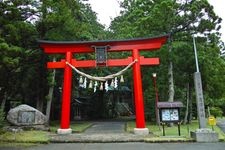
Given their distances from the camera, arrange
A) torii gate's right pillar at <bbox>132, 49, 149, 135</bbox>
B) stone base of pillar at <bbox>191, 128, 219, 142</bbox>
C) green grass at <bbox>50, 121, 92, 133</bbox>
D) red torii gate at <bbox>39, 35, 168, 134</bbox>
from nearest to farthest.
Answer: stone base of pillar at <bbox>191, 128, 219, 142</bbox>, torii gate's right pillar at <bbox>132, 49, 149, 135</bbox>, red torii gate at <bbox>39, 35, 168, 134</bbox>, green grass at <bbox>50, 121, 92, 133</bbox>

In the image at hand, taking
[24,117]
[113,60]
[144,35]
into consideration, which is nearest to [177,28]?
[144,35]

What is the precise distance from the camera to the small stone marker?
19531mm

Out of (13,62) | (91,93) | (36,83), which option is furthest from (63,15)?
(91,93)

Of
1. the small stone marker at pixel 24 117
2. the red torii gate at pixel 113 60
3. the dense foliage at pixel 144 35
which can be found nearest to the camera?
the red torii gate at pixel 113 60

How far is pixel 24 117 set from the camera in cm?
1972

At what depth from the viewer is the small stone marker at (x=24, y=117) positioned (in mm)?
19531

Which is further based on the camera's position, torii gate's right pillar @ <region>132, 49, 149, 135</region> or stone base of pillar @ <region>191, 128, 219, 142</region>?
torii gate's right pillar @ <region>132, 49, 149, 135</region>

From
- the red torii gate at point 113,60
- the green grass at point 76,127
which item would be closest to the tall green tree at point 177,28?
the red torii gate at point 113,60

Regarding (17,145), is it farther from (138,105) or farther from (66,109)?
(138,105)

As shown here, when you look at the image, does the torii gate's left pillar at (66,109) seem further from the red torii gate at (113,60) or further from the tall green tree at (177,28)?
the tall green tree at (177,28)

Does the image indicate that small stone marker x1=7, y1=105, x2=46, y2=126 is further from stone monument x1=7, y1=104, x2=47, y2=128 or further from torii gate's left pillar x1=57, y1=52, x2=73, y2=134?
torii gate's left pillar x1=57, y1=52, x2=73, y2=134

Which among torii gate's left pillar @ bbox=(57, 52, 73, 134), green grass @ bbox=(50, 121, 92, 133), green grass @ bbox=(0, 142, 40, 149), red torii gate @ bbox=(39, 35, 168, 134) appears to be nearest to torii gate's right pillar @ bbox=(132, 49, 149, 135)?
red torii gate @ bbox=(39, 35, 168, 134)

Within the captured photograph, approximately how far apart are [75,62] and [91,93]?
24.0 m

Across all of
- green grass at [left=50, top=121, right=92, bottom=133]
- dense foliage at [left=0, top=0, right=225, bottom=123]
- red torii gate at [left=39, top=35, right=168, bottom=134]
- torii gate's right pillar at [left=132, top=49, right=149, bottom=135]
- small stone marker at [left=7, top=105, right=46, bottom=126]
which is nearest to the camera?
torii gate's right pillar at [left=132, top=49, right=149, bottom=135]
